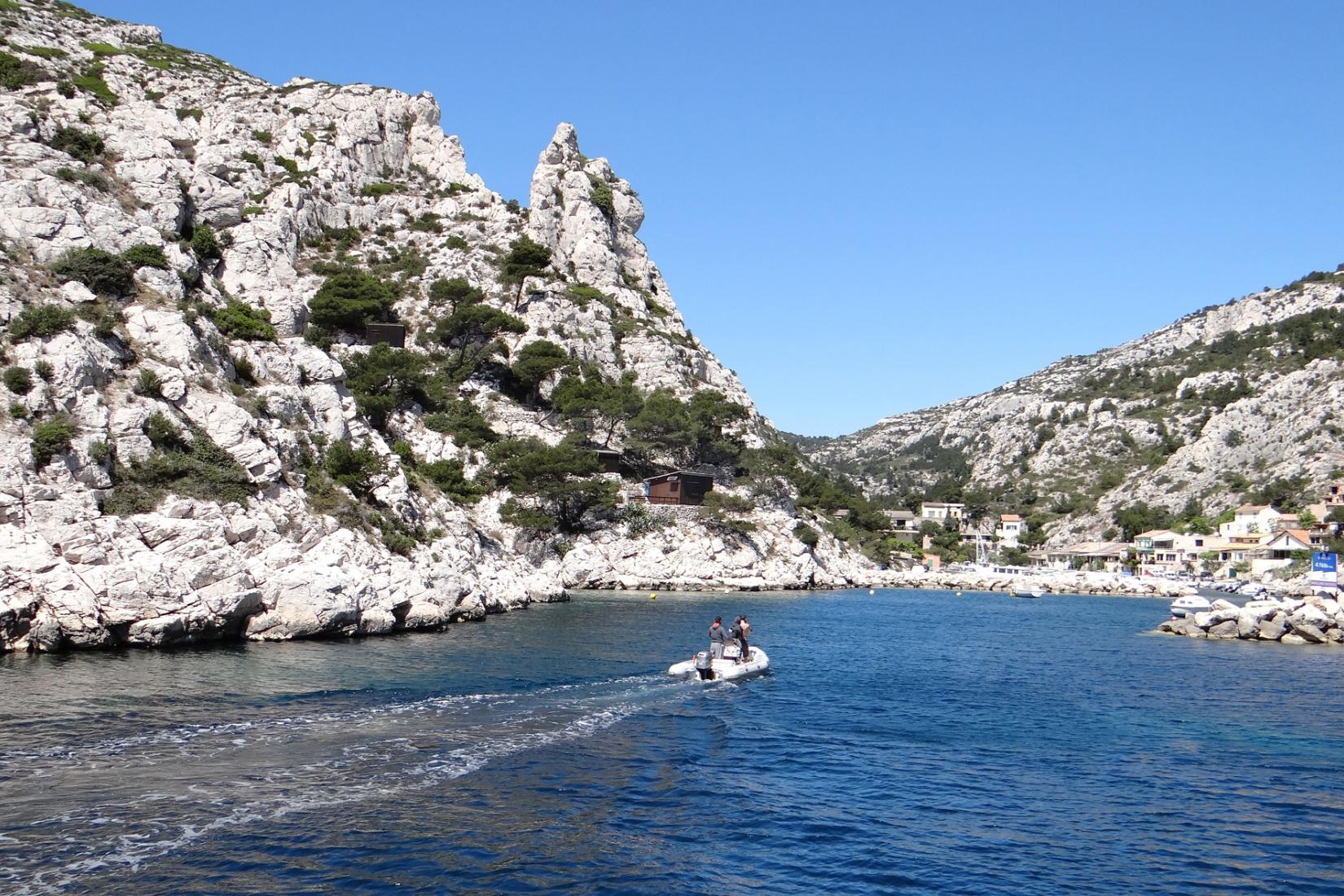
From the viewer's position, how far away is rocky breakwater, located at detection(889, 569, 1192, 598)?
100188 millimetres

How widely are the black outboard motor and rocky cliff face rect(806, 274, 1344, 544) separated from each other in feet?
374

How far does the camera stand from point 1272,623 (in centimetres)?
5212

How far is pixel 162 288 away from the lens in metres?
45.5

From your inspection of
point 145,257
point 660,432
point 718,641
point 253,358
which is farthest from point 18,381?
point 660,432

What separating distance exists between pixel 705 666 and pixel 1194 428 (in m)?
143

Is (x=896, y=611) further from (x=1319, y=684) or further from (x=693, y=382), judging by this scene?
(x=693, y=382)

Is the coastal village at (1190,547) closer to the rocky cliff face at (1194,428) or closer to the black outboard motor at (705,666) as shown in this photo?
the rocky cliff face at (1194,428)

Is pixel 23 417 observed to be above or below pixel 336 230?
below

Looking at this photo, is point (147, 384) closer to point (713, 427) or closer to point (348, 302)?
point (348, 302)

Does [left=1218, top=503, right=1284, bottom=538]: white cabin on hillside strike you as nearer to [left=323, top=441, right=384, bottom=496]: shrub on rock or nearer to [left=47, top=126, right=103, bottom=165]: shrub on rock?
[left=323, top=441, right=384, bottom=496]: shrub on rock

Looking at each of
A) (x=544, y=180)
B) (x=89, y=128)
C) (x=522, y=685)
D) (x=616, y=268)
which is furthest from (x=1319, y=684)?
(x=544, y=180)

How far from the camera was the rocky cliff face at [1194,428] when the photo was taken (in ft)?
419

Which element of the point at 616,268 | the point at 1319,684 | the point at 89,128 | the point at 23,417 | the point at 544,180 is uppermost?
the point at 544,180

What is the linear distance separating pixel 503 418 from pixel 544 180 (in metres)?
39.9
